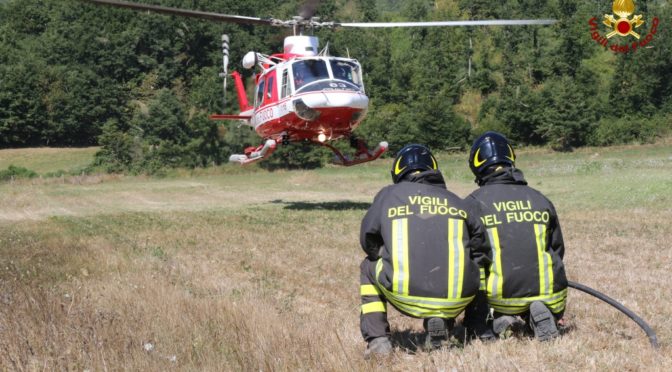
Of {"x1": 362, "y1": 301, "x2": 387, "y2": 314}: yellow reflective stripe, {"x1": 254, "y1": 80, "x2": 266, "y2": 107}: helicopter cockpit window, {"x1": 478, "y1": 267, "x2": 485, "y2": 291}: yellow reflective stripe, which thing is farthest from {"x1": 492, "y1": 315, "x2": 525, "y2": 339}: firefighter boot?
{"x1": 254, "y1": 80, "x2": 266, "y2": 107}: helicopter cockpit window

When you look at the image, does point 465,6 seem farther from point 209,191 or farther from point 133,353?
point 133,353

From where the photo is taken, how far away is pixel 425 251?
471 cm

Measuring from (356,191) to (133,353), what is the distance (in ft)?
75.0

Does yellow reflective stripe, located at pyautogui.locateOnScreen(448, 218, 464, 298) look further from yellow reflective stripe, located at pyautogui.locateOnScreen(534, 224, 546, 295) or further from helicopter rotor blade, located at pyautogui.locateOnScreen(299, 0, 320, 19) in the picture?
helicopter rotor blade, located at pyautogui.locateOnScreen(299, 0, 320, 19)

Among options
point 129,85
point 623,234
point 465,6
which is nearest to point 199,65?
point 129,85

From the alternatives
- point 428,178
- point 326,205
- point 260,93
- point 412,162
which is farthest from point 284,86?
point 428,178

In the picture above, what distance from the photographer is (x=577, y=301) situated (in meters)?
7.17

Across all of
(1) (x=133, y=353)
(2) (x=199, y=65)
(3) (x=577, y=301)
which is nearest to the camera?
(1) (x=133, y=353)

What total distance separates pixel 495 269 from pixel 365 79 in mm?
64048

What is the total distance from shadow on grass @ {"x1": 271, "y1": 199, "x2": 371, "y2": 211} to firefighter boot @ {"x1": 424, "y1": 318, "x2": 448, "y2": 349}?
14.3m

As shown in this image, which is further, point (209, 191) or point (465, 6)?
point (465, 6)

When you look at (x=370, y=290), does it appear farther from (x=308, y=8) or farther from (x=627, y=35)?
(x=627, y=35)

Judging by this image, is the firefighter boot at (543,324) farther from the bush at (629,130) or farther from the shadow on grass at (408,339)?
the bush at (629,130)

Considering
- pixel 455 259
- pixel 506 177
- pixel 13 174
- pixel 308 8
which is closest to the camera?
pixel 455 259
